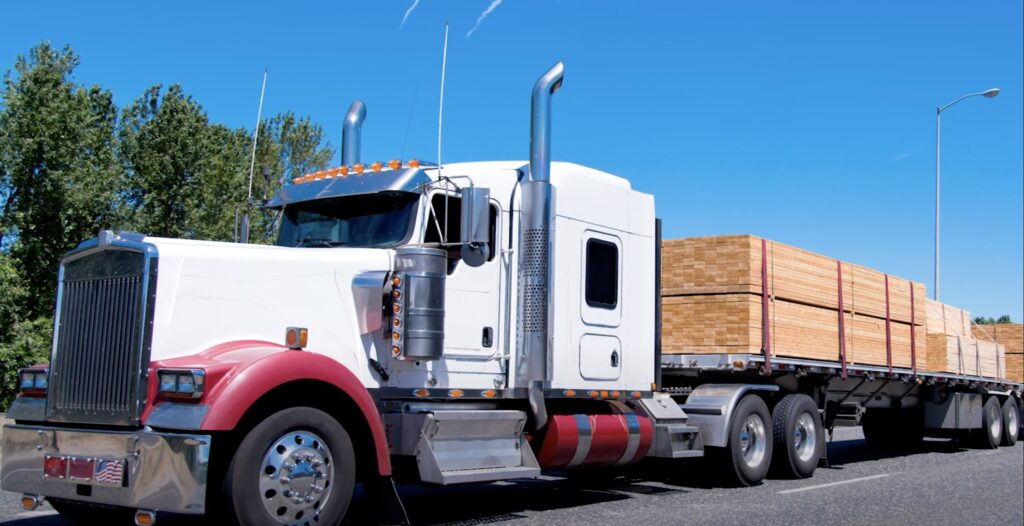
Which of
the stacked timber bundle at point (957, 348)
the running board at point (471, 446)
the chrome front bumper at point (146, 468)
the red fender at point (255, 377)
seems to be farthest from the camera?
the stacked timber bundle at point (957, 348)

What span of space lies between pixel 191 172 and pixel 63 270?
1075 inches

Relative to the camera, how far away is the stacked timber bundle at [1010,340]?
887 inches

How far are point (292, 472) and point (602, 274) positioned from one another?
4193 mm

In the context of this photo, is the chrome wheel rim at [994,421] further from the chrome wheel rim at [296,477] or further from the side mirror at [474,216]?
the chrome wheel rim at [296,477]

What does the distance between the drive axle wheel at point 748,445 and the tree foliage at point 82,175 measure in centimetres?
1882

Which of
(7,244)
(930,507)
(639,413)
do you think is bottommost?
(930,507)

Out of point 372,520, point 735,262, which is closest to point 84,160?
A: point 735,262

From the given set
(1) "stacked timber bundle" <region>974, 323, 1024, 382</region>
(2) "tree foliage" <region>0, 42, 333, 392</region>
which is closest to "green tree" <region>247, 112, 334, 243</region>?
(2) "tree foliage" <region>0, 42, 333, 392</region>

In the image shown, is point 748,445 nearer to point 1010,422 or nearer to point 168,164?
point 1010,422

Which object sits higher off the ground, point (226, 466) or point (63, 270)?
point (63, 270)

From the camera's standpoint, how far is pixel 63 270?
23.4 ft

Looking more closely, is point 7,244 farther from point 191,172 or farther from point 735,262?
point 735,262

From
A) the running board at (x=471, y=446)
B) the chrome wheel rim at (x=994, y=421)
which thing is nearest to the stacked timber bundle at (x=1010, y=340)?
the chrome wheel rim at (x=994, y=421)

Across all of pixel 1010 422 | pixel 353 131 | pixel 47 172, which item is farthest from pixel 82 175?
pixel 1010 422
